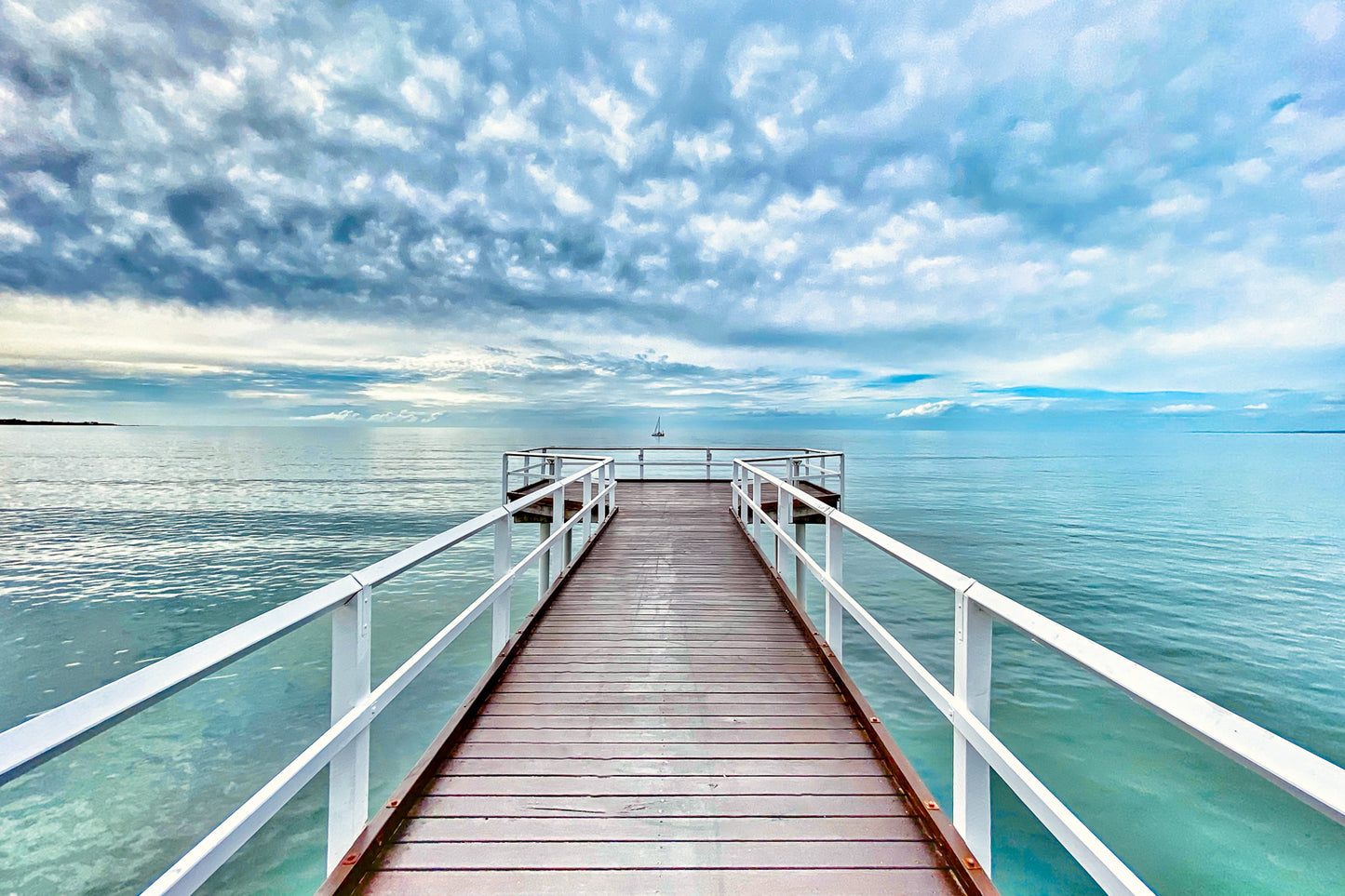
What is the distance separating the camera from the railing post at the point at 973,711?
1.95 m

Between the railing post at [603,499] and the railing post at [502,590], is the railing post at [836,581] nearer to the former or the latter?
the railing post at [502,590]

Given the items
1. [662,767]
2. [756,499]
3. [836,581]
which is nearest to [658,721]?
[662,767]

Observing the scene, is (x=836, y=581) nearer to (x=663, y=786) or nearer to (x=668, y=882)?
(x=663, y=786)

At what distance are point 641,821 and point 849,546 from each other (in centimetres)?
1510

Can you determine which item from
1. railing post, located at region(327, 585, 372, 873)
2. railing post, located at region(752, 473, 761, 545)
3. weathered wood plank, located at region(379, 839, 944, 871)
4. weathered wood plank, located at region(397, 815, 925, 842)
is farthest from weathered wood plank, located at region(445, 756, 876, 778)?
railing post, located at region(752, 473, 761, 545)

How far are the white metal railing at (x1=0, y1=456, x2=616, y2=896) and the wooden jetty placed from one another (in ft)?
0.85

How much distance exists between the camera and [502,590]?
3600 millimetres

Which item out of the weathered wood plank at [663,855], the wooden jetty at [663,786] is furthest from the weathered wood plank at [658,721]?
the weathered wood plank at [663,855]

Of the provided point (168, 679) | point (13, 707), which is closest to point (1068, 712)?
point (168, 679)

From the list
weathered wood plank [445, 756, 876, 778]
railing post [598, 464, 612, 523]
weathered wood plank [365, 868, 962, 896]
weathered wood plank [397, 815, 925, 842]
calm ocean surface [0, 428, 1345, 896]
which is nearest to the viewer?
weathered wood plank [365, 868, 962, 896]

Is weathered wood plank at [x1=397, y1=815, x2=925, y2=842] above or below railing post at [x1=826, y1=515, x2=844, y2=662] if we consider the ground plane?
below

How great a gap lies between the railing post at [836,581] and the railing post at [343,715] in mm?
2477

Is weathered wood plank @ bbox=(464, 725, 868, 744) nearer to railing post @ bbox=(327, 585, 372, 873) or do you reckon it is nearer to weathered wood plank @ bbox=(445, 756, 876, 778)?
weathered wood plank @ bbox=(445, 756, 876, 778)

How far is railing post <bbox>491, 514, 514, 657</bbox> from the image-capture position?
3.60m
